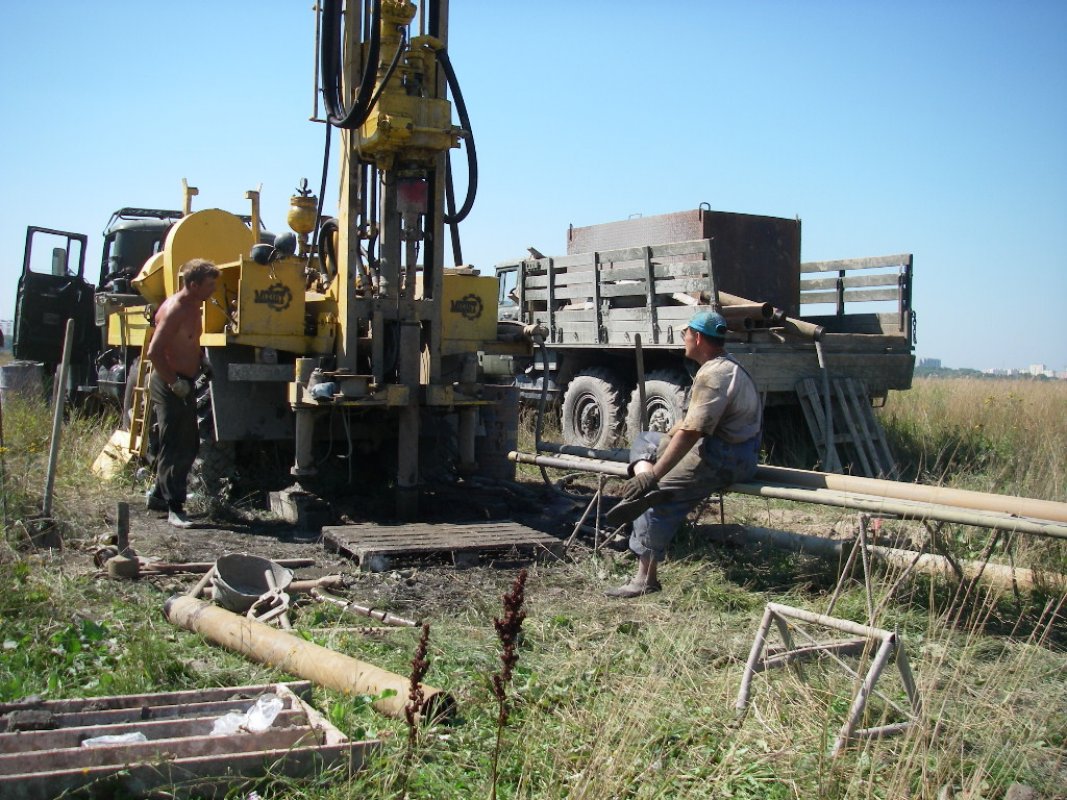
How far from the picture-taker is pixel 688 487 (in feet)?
18.1

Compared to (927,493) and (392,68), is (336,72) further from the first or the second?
(927,493)

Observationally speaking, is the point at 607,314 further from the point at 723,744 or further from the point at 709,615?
the point at 723,744

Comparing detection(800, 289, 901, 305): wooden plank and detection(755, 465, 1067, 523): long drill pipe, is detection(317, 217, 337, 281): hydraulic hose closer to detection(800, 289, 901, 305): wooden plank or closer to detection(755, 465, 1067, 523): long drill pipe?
detection(755, 465, 1067, 523): long drill pipe

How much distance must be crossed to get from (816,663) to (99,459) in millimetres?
6734

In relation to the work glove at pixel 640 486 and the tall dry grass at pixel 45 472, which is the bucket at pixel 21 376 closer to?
the tall dry grass at pixel 45 472

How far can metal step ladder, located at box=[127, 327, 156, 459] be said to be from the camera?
784 cm

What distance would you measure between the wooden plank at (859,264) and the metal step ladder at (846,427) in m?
1.42

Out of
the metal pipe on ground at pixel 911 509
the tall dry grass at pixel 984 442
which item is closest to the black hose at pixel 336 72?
the metal pipe on ground at pixel 911 509

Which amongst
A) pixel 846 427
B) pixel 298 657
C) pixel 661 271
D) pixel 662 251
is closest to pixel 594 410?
pixel 661 271

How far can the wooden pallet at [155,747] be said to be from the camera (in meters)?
2.72

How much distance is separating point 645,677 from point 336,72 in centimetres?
487

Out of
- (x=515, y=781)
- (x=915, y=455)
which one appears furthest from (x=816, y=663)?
(x=915, y=455)

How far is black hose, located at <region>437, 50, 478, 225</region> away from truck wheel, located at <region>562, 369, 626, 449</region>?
4310 millimetres

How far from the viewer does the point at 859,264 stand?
11.1 metres
